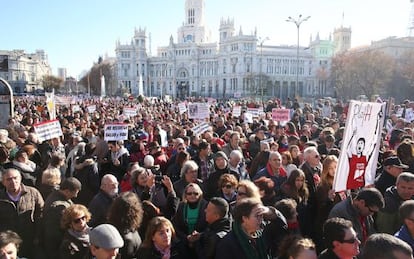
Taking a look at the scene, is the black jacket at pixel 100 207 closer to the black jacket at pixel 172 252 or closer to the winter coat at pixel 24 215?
the winter coat at pixel 24 215

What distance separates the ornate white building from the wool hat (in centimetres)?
9026

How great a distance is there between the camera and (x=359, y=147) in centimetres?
486

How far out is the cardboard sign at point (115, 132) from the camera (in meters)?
8.60

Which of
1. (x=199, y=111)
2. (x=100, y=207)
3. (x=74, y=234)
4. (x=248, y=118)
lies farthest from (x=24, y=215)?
(x=248, y=118)

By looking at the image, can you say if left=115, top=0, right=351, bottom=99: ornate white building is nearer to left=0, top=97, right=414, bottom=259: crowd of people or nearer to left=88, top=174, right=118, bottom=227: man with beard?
left=0, top=97, right=414, bottom=259: crowd of people

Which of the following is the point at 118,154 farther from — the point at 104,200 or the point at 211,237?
the point at 211,237

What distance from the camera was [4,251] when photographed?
3.29 meters

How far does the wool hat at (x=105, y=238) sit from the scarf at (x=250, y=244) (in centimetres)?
100

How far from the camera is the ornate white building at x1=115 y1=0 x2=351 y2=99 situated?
344ft

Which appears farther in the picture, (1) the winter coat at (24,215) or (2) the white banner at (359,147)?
(1) the winter coat at (24,215)

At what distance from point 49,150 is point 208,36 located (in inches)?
5083

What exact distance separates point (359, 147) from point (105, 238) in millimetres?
2999

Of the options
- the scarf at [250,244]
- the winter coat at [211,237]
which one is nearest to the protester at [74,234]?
the winter coat at [211,237]

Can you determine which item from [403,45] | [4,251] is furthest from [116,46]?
[4,251]
